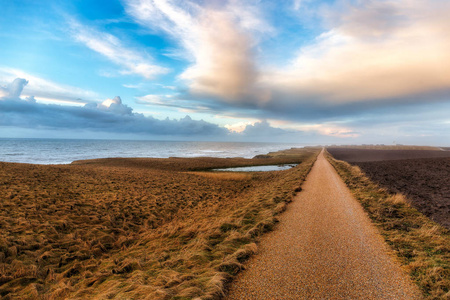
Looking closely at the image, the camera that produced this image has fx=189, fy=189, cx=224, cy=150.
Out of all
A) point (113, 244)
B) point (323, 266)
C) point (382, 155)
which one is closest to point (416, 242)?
point (323, 266)

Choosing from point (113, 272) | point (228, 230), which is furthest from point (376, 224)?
point (113, 272)

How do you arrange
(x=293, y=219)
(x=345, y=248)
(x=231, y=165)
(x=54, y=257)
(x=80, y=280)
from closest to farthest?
(x=80, y=280) → (x=345, y=248) → (x=54, y=257) → (x=293, y=219) → (x=231, y=165)

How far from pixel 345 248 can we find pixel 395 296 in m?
2.18

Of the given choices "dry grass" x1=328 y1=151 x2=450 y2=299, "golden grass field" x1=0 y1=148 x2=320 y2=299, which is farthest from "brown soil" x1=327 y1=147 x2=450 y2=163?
"golden grass field" x1=0 y1=148 x2=320 y2=299

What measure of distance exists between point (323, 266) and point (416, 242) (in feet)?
15.0

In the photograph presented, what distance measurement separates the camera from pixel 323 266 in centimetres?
551

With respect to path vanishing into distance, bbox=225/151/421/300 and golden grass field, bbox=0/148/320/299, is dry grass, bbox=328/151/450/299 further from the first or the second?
golden grass field, bbox=0/148/320/299

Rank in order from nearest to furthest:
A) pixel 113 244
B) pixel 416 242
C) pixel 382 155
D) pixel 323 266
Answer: pixel 323 266 < pixel 416 242 < pixel 113 244 < pixel 382 155

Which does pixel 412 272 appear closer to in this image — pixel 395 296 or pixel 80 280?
pixel 395 296

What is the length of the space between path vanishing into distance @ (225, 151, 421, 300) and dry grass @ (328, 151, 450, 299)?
327 mm

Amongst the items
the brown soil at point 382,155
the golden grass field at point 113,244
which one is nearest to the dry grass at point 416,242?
the golden grass field at point 113,244

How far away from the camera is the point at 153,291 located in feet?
14.9

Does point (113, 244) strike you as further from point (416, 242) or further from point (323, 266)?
point (416, 242)

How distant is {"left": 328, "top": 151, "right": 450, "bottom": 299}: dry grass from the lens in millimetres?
4812
